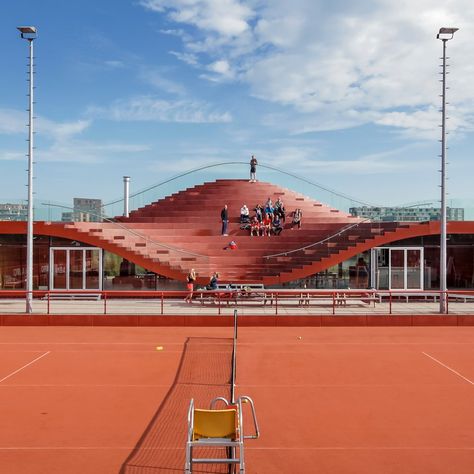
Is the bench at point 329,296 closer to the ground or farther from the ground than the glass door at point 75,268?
closer to the ground

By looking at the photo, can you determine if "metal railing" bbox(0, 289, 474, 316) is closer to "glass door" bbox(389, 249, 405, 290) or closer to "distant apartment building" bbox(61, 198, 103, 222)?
"glass door" bbox(389, 249, 405, 290)

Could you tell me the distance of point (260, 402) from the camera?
10547 mm

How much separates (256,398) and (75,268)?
60.4ft

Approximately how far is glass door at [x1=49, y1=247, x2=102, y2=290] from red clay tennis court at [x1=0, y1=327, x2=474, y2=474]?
28.8ft

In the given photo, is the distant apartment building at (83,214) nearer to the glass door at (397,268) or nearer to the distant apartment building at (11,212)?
the distant apartment building at (11,212)

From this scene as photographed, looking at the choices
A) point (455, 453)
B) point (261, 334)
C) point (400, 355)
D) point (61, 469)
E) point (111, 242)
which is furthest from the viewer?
point (111, 242)

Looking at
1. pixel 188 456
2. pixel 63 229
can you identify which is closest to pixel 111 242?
pixel 63 229

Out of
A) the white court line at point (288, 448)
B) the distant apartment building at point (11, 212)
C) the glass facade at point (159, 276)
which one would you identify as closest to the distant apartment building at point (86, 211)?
the glass facade at point (159, 276)

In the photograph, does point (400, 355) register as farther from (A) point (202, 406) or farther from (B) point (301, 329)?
(A) point (202, 406)

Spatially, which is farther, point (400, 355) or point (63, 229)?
point (63, 229)

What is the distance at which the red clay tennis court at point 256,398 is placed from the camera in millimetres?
7852

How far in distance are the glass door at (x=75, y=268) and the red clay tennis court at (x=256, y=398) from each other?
877 cm

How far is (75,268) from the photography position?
1079 inches

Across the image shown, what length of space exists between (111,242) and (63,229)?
2.28 metres
